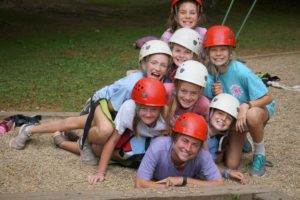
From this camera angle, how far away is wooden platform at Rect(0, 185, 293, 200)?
3.88m

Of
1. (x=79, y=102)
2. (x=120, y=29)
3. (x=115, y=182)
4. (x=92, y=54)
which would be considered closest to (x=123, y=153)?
(x=115, y=182)

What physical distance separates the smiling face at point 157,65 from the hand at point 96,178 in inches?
39.9

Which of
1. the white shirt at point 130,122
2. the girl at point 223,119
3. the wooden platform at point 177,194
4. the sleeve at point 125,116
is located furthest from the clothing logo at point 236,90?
the wooden platform at point 177,194

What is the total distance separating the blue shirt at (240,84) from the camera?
197 inches

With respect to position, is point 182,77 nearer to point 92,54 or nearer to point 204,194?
point 204,194

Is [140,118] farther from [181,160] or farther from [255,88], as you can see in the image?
[255,88]

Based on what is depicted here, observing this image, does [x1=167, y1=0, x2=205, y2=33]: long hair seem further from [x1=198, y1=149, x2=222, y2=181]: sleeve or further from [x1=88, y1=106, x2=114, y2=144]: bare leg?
[x1=198, y1=149, x2=222, y2=181]: sleeve

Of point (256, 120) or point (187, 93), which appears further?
point (256, 120)

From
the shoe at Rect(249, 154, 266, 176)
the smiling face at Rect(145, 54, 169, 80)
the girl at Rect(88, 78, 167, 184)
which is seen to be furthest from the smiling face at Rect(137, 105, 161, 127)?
the shoe at Rect(249, 154, 266, 176)

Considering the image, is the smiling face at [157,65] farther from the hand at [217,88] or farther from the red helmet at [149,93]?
the hand at [217,88]

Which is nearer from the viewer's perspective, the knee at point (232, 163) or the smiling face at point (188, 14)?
the knee at point (232, 163)

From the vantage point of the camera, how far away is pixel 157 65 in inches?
196

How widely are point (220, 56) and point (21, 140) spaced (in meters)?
2.27

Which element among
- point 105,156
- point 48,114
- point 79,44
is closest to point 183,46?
point 105,156
